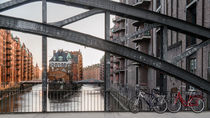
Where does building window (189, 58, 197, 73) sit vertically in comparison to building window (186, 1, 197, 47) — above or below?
below

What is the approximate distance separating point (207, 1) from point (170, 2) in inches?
283

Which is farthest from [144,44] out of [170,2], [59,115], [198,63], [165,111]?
[59,115]

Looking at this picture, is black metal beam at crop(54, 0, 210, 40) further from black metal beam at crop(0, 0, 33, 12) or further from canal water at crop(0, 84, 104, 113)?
canal water at crop(0, 84, 104, 113)

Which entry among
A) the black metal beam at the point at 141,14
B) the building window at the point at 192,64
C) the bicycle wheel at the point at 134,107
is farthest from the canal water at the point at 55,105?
the building window at the point at 192,64

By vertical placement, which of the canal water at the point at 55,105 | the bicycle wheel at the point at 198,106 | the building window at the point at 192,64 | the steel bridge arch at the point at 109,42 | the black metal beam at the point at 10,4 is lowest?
the canal water at the point at 55,105

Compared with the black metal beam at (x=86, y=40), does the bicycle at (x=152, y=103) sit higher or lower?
lower

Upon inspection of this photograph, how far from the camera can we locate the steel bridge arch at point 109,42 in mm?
5355

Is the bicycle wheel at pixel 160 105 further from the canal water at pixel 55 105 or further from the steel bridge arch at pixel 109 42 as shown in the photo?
the canal water at pixel 55 105

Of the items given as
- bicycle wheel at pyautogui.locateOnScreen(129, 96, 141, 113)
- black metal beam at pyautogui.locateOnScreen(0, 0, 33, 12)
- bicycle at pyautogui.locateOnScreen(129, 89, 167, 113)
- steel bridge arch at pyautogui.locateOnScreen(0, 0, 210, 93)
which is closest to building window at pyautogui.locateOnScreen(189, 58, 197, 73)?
bicycle at pyautogui.locateOnScreen(129, 89, 167, 113)

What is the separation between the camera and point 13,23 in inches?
207

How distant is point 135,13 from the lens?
18.8 feet

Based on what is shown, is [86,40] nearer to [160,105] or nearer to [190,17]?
[160,105]

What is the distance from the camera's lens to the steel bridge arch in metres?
5.36

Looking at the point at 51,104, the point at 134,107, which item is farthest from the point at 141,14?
the point at 51,104
